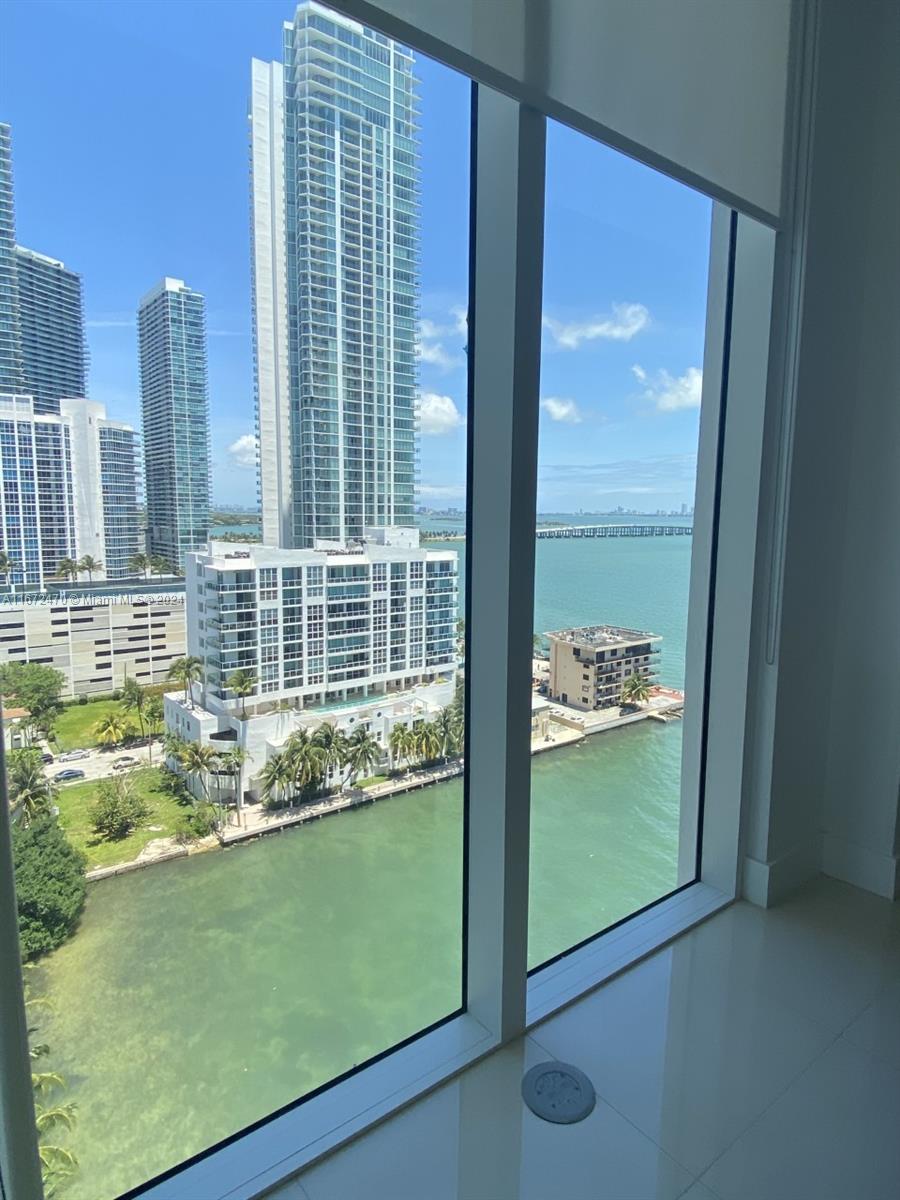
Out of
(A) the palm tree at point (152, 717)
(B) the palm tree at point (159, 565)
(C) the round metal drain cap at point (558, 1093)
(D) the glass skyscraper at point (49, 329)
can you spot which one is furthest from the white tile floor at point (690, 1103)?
(D) the glass skyscraper at point (49, 329)

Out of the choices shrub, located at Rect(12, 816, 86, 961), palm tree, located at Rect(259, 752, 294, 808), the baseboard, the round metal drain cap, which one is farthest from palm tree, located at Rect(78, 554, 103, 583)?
the baseboard

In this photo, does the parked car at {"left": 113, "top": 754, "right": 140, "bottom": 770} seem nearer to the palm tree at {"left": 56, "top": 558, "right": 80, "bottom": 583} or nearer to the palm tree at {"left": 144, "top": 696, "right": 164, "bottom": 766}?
the palm tree at {"left": 144, "top": 696, "right": 164, "bottom": 766}

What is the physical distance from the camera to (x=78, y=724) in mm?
1055

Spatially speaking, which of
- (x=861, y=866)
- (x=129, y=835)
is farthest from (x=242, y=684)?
(x=861, y=866)

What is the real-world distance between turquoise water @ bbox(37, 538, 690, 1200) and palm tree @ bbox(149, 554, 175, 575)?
566mm

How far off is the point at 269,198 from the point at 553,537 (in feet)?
3.15

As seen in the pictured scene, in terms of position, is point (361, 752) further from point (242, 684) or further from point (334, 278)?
point (334, 278)

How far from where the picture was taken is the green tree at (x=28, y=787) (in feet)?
3.29

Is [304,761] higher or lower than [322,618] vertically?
lower

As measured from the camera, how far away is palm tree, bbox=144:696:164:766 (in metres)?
1.14

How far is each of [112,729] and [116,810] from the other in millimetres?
150

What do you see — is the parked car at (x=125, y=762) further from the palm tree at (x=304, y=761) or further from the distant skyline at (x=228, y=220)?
the distant skyline at (x=228, y=220)

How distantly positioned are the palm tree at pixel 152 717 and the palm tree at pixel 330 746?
34 cm

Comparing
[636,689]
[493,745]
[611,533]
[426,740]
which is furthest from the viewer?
[636,689]
